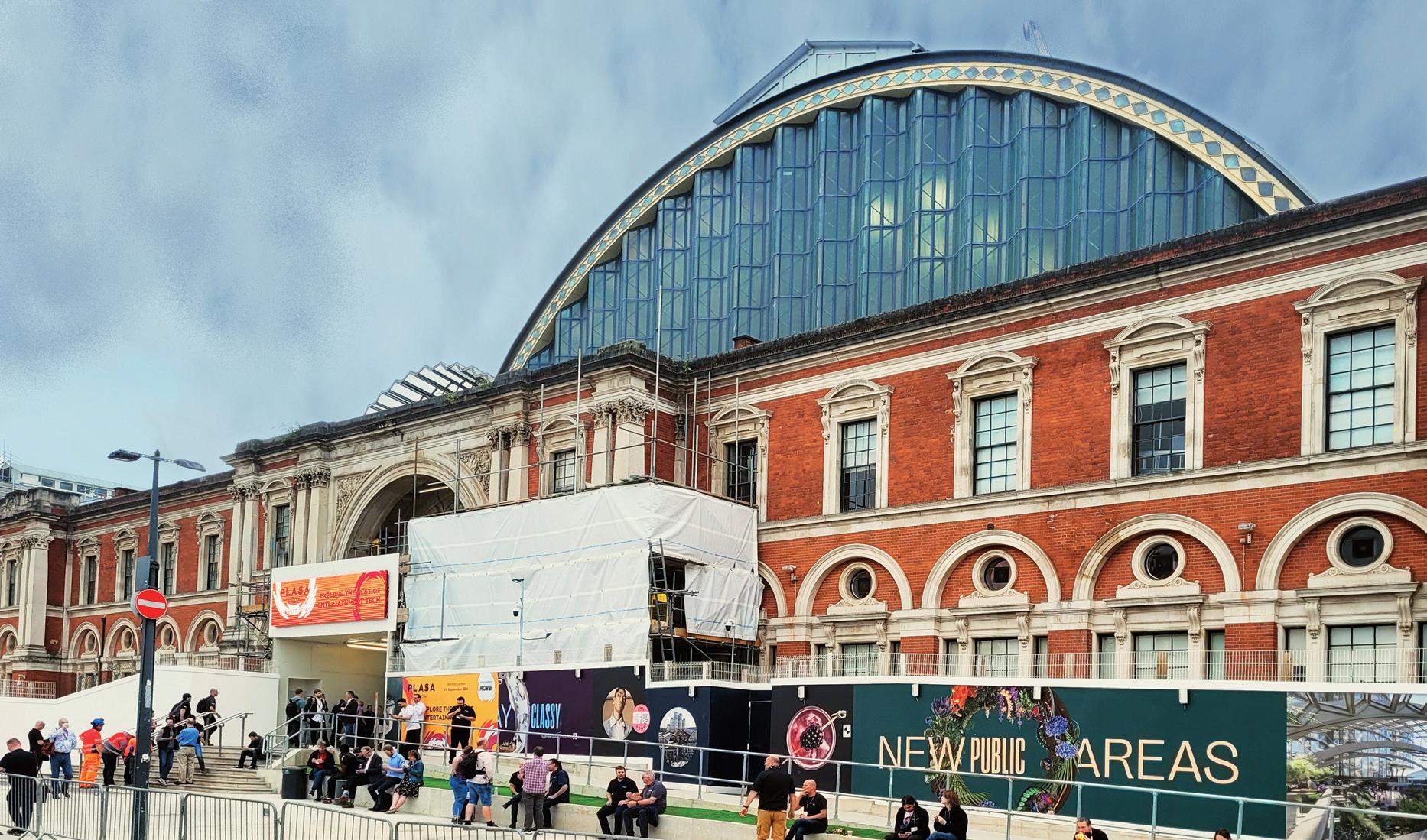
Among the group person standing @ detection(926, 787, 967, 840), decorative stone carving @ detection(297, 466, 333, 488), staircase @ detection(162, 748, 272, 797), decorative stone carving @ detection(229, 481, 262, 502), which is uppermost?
decorative stone carving @ detection(297, 466, 333, 488)

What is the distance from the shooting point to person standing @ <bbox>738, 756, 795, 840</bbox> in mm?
21125

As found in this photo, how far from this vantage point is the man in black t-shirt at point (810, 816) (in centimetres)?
2120

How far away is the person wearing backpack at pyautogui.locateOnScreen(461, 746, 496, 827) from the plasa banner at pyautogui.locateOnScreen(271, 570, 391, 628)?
16541mm

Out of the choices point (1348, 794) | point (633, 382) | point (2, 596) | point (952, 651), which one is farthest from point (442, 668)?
point (2, 596)

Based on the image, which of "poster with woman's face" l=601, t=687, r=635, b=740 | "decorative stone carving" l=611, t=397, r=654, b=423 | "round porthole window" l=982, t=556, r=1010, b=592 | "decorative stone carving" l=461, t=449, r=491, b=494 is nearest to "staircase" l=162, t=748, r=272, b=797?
"poster with woman's face" l=601, t=687, r=635, b=740

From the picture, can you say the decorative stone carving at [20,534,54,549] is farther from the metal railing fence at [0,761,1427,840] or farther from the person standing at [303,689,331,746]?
the metal railing fence at [0,761,1427,840]

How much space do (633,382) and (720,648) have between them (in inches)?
287

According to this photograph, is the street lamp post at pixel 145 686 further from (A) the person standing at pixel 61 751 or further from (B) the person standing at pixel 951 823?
(B) the person standing at pixel 951 823

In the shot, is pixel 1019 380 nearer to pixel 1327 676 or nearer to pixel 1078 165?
pixel 1327 676

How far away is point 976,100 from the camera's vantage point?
45906 mm

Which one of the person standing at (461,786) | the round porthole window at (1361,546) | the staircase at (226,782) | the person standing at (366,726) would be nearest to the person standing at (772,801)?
the person standing at (461,786)

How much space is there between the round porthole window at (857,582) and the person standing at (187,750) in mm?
14829

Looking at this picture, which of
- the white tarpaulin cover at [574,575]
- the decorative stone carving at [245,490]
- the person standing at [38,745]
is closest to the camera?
the person standing at [38,745]

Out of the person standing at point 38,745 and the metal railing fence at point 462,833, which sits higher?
the metal railing fence at point 462,833
